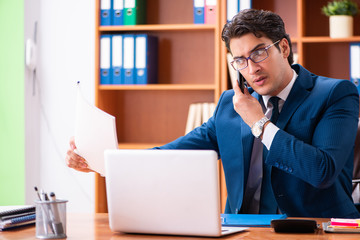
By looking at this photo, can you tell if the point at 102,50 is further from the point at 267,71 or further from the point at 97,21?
the point at 267,71

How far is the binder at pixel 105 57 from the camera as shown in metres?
3.60

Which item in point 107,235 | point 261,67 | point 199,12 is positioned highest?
point 199,12

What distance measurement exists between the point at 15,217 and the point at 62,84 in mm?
2558

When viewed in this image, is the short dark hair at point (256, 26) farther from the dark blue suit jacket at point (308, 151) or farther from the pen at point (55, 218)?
the pen at point (55, 218)

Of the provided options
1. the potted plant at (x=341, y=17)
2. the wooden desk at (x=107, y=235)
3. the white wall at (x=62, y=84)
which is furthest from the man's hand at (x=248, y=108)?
the white wall at (x=62, y=84)

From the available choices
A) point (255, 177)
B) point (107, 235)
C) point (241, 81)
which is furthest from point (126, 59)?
point (107, 235)

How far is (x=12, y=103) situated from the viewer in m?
3.97

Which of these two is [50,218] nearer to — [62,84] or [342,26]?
[342,26]

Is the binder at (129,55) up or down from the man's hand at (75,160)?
up

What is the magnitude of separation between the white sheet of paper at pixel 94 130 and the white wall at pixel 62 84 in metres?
2.30

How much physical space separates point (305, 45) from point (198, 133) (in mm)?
1614

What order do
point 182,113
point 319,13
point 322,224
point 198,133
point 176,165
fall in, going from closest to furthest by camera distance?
point 176,165, point 322,224, point 198,133, point 319,13, point 182,113

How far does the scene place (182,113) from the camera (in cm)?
385

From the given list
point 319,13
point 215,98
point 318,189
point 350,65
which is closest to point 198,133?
point 318,189
